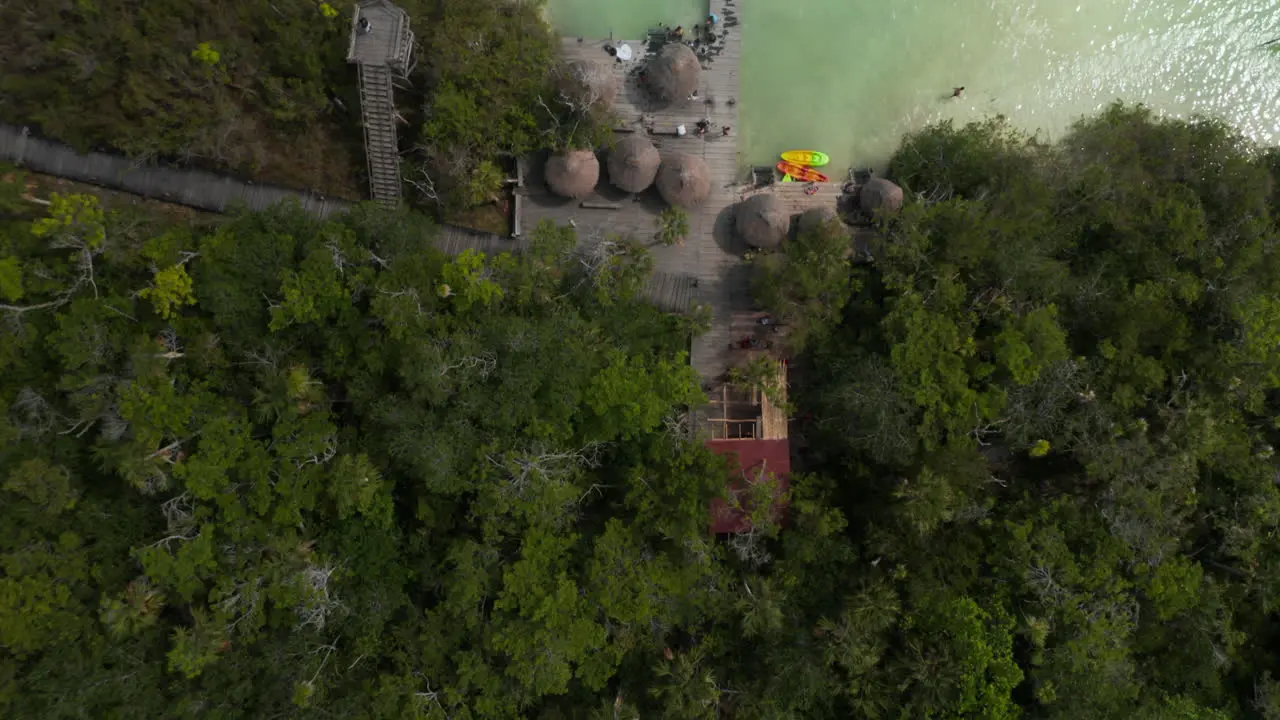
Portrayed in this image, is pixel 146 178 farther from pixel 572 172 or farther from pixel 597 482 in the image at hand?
pixel 597 482

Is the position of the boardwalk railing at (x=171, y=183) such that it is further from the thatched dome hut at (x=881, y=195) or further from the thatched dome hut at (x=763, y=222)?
the thatched dome hut at (x=881, y=195)

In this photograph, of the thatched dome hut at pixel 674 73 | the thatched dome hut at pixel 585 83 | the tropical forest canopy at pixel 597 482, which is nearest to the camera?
the tropical forest canopy at pixel 597 482

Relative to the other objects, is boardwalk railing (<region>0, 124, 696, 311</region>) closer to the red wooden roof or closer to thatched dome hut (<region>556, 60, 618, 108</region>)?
thatched dome hut (<region>556, 60, 618, 108</region>)

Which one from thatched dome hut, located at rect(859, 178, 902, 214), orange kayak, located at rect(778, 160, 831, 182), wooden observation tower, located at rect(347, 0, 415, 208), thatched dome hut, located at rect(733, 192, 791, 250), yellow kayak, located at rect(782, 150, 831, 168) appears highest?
wooden observation tower, located at rect(347, 0, 415, 208)

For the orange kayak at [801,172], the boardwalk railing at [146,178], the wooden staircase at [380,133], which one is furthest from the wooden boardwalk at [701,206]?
the boardwalk railing at [146,178]

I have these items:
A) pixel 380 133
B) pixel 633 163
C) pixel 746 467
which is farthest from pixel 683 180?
pixel 380 133

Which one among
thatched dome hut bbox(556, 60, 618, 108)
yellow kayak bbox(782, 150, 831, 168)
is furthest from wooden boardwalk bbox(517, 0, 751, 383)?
yellow kayak bbox(782, 150, 831, 168)
